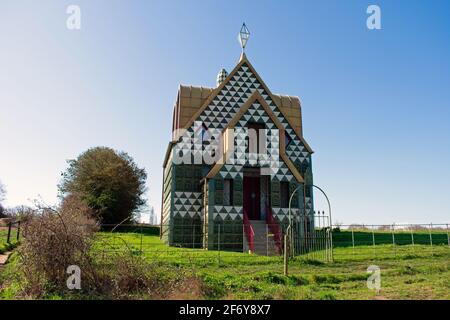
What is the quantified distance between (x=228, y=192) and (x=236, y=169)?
155 cm

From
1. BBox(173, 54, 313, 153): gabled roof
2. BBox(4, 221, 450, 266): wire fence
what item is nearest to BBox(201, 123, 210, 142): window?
BBox(173, 54, 313, 153): gabled roof

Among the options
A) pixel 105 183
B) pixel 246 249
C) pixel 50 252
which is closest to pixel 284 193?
pixel 246 249

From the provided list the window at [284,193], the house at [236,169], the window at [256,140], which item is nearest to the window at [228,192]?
the house at [236,169]

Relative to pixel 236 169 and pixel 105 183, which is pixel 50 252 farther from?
pixel 105 183

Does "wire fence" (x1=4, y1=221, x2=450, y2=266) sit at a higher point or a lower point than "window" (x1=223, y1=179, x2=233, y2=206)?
lower

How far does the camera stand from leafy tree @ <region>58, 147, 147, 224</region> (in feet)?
129

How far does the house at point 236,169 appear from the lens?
2186 centimetres

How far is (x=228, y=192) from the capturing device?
75.1 ft

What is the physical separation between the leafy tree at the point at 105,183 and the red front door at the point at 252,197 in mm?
18470

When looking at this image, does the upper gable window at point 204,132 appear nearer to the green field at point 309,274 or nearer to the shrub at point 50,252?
the green field at point 309,274

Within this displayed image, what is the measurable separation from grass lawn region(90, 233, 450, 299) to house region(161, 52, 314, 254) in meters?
4.43

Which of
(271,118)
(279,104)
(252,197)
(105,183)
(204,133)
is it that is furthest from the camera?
(105,183)

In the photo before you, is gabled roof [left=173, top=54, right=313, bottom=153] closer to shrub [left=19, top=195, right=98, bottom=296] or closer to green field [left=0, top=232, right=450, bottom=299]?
green field [left=0, top=232, right=450, bottom=299]
